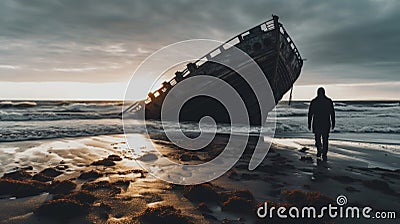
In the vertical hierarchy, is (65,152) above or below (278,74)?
below

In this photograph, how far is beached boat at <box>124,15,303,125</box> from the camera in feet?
52.0

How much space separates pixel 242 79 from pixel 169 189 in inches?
494

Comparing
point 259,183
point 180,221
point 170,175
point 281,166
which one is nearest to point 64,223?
point 180,221

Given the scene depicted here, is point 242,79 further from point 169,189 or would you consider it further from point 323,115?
point 169,189

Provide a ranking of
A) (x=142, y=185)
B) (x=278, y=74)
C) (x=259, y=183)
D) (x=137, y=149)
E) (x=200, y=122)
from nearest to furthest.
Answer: (x=142, y=185) → (x=259, y=183) → (x=137, y=149) → (x=278, y=74) → (x=200, y=122)

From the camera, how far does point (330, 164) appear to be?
27.0 ft

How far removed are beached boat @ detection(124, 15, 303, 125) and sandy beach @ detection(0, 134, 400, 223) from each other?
26.5 ft

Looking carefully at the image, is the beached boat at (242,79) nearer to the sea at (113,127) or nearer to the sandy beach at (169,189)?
the sea at (113,127)

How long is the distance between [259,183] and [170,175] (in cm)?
210

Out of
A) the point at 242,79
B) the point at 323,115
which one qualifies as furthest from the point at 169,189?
the point at 242,79

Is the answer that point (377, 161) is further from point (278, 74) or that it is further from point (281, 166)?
point (278, 74)

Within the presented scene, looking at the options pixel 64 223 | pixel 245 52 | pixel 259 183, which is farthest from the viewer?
pixel 245 52

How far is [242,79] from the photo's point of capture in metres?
17.1

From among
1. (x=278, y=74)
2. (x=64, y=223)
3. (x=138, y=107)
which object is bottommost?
(x=64, y=223)
